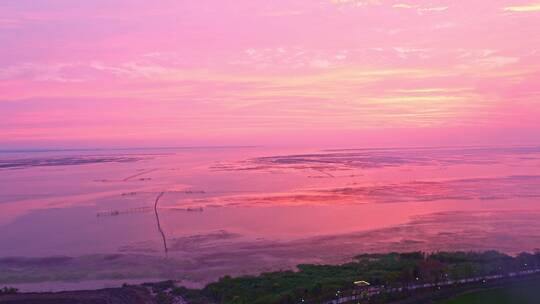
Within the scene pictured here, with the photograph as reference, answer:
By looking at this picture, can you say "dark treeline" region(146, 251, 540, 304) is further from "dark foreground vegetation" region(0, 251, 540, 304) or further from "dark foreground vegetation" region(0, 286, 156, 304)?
"dark foreground vegetation" region(0, 286, 156, 304)

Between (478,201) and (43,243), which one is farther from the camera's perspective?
(478,201)

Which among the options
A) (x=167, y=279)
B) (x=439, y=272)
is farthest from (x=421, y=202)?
(x=167, y=279)

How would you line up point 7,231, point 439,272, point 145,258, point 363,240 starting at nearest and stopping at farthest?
point 439,272
point 145,258
point 363,240
point 7,231

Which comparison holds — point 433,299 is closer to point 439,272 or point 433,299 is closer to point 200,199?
point 439,272

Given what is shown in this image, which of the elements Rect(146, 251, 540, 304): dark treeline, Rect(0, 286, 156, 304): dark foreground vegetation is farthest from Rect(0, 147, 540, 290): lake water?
Rect(146, 251, 540, 304): dark treeline

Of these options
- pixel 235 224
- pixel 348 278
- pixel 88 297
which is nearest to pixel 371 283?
pixel 348 278

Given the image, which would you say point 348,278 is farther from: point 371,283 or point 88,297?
point 88,297
